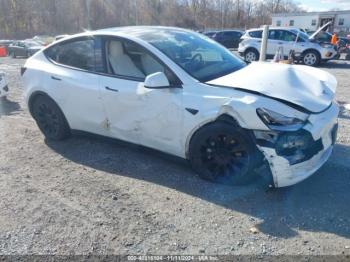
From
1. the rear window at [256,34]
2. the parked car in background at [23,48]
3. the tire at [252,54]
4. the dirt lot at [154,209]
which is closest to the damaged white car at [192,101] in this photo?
the dirt lot at [154,209]

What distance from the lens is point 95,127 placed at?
4.08m

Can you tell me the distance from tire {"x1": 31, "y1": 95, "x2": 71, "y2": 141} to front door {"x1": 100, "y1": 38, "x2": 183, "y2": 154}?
37.6 inches

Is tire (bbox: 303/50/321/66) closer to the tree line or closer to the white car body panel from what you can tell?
the white car body panel

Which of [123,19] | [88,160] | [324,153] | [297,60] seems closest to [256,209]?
[324,153]

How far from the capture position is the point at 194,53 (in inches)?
146

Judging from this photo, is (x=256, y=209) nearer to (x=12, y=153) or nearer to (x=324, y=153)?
(x=324, y=153)

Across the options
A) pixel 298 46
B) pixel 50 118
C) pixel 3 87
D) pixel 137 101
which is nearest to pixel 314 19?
pixel 298 46

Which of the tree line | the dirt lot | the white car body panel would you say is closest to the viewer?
the dirt lot

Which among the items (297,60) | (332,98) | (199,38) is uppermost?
(199,38)

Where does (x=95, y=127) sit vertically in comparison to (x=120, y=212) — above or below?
above

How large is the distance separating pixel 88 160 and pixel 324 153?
112 inches

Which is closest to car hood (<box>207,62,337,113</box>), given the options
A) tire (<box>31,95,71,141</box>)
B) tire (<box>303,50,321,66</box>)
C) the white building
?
tire (<box>31,95,71,141</box>)

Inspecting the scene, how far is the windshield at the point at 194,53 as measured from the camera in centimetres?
343

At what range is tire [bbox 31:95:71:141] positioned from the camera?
174 inches
